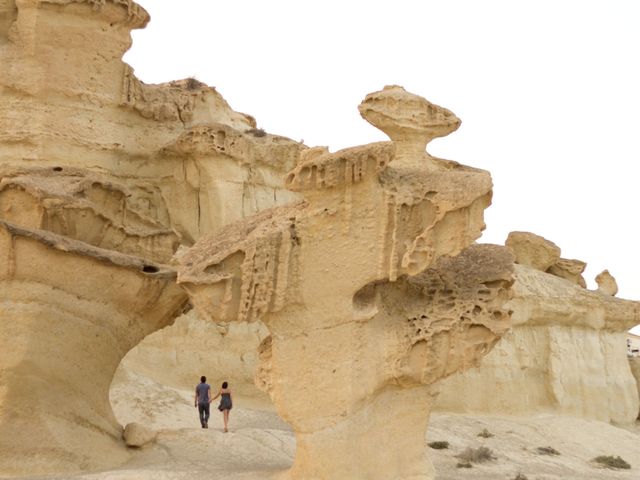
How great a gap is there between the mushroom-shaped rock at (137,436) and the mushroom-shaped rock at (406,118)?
6.69 m

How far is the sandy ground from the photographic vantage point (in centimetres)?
969

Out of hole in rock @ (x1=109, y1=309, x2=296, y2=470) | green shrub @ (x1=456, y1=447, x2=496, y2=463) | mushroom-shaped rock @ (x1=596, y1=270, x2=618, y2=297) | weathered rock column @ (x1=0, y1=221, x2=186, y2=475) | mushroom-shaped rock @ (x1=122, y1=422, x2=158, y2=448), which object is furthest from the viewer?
mushroom-shaped rock @ (x1=596, y1=270, x2=618, y2=297)

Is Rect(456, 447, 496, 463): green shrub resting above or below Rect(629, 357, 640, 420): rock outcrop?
below

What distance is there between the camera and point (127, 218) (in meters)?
A: 12.0

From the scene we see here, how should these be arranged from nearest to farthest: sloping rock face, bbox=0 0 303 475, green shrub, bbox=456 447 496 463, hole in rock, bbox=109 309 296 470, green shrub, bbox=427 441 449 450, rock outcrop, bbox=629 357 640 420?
1. sloping rock face, bbox=0 0 303 475
2. hole in rock, bbox=109 309 296 470
3. green shrub, bbox=456 447 496 463
4. green shrub, bbox=427 441 449 450
5. rock outcrop, bbox=629 357 640 420

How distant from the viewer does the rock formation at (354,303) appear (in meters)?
8.16

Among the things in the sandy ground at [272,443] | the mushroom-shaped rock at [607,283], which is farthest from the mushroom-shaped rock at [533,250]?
the sandy ground at [272,443]

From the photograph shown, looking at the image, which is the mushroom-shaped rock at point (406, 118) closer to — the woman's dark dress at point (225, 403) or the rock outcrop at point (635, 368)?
the woman's dark dress at point (225, 403)

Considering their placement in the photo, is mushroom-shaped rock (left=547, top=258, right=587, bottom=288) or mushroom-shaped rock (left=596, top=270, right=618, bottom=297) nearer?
mushroom-shaped rock (left=547, top=258, right=587, bottom=288)

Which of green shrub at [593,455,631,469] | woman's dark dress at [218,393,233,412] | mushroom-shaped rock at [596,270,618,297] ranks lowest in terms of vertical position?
green shrub at [593,455,631,469]

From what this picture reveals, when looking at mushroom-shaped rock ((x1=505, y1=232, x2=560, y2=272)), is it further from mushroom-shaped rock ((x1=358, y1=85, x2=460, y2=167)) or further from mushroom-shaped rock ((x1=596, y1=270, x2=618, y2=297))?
mushroom-shaped rock ((x1=358, y1=85, x2=460, y2=167))

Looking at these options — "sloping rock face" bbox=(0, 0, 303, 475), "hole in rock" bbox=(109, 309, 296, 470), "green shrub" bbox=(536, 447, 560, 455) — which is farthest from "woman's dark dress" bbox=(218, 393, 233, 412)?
"green shrub" bbox=(536, 447, 560, 455)

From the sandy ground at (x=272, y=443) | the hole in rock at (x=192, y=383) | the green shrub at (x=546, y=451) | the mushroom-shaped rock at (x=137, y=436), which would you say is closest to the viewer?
the sandy ground at (x=272, y=443)

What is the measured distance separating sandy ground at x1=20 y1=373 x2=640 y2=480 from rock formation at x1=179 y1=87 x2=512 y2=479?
1126 millimetres
